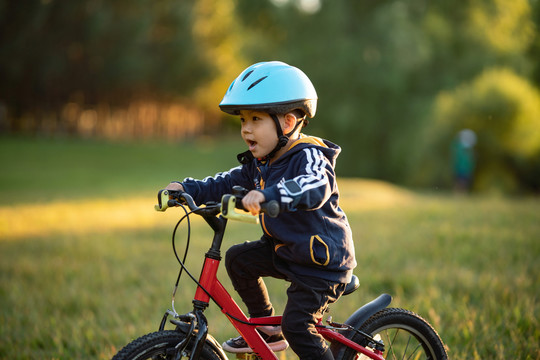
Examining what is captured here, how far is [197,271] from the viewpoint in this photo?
22.3 feet

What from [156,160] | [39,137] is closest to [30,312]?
[156,160]

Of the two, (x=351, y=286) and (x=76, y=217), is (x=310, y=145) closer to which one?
(x=351, y=286)

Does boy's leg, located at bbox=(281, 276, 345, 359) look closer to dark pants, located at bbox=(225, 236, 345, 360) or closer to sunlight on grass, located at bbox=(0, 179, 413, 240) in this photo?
dark pants, located at bbox=(225, 236, 345, 360)

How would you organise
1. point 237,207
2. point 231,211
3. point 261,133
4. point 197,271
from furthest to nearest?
point 197,271 < point 261,133 < point 237,207 < point 231,211

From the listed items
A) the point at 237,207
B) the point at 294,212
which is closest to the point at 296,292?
the point at 294,212

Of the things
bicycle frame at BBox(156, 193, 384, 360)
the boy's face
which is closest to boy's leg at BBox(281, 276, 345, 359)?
bicycle frame at BBox(156, 193, 384, 360)

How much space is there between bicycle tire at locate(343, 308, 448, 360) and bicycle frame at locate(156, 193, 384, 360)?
0.09 m

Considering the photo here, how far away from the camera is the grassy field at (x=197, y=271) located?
4.39 m

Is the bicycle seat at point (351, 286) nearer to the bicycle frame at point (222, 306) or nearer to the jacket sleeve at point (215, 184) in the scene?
the bicycle frame at point (222, 306)

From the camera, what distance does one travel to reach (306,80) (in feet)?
9.88

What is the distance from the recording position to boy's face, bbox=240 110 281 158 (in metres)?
2.92

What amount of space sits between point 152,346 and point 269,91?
4.40 ft

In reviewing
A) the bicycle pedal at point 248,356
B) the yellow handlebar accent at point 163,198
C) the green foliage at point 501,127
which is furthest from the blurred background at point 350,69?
the yellow handlebar accent at point 163,198

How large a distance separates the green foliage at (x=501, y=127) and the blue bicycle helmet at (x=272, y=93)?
2184 cm
